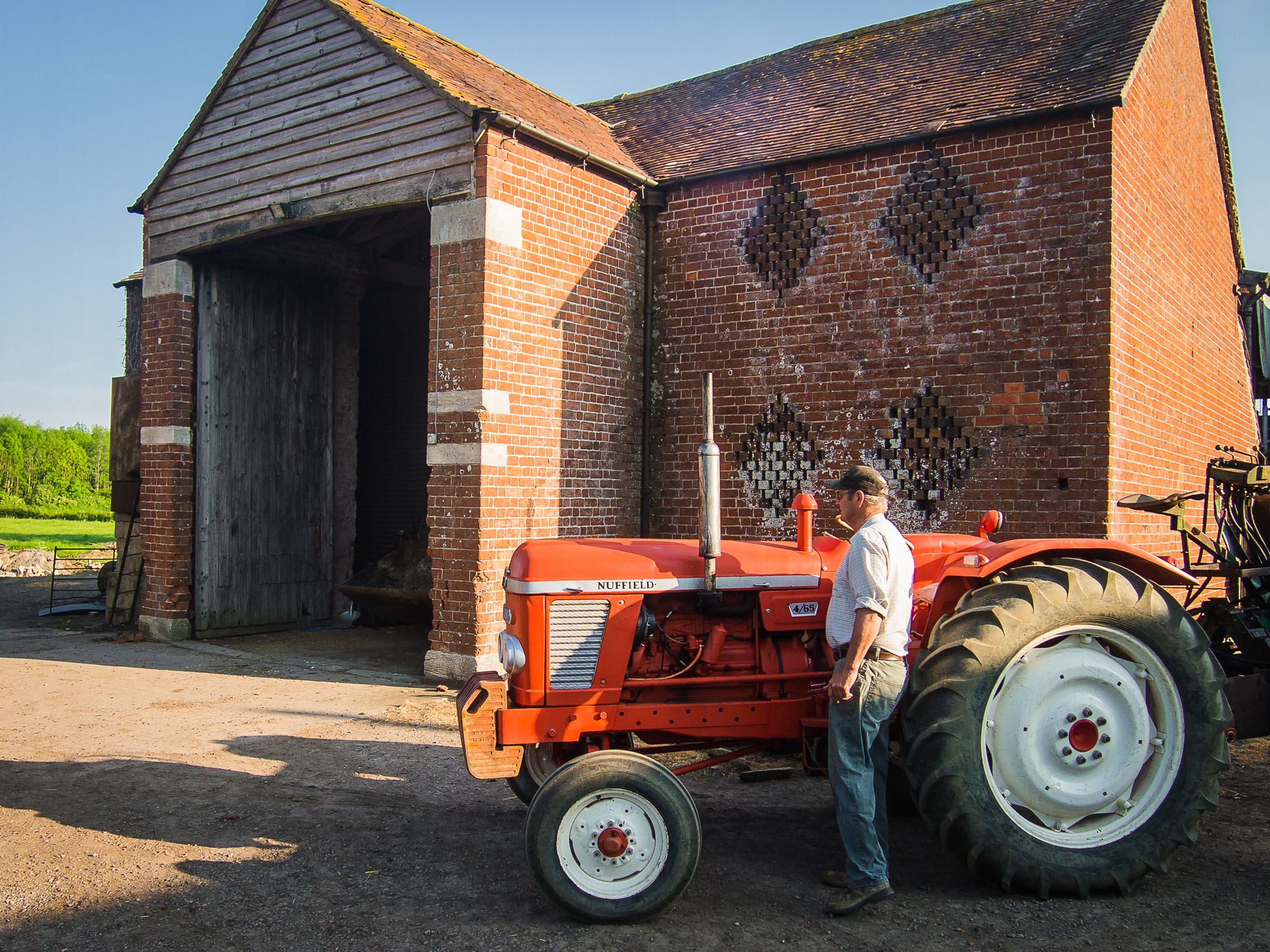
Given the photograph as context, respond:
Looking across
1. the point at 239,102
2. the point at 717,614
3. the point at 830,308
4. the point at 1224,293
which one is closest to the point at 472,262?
the point at 830,308

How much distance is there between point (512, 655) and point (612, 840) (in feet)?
2.79

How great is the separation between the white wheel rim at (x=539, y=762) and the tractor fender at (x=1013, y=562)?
1.74 m

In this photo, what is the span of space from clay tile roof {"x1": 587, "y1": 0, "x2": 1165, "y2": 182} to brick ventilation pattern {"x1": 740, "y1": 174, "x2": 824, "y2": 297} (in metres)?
0.35

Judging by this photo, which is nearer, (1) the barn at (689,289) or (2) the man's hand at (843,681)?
(2) the man's hand at (843,681)

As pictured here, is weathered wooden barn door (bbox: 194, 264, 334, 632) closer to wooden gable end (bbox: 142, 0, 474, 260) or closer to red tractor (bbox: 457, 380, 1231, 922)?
wooden gable end (bbox: 142, 0, 474, 260)

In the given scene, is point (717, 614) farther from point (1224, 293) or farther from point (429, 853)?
point (1224, 293)

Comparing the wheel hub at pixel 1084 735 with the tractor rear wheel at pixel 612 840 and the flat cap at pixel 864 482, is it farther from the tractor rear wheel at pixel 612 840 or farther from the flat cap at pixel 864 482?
the tractor rear wheel at pixel 612 840

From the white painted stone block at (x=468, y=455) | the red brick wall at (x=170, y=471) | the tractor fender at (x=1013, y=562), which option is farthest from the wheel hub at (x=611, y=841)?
the red brick wall at (x=170, y=471)

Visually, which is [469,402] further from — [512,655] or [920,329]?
[512,655]

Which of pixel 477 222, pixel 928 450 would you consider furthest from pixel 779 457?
pixel 477 222

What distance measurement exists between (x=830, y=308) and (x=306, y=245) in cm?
633

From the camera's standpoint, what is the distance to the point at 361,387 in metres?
14.7

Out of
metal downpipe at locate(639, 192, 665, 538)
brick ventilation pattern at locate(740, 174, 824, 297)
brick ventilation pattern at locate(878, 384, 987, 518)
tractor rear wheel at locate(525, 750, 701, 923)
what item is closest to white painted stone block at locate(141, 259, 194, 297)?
metal downpipe at locate(639, 192, 665, 538)

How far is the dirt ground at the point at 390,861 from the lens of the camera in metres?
3.61
